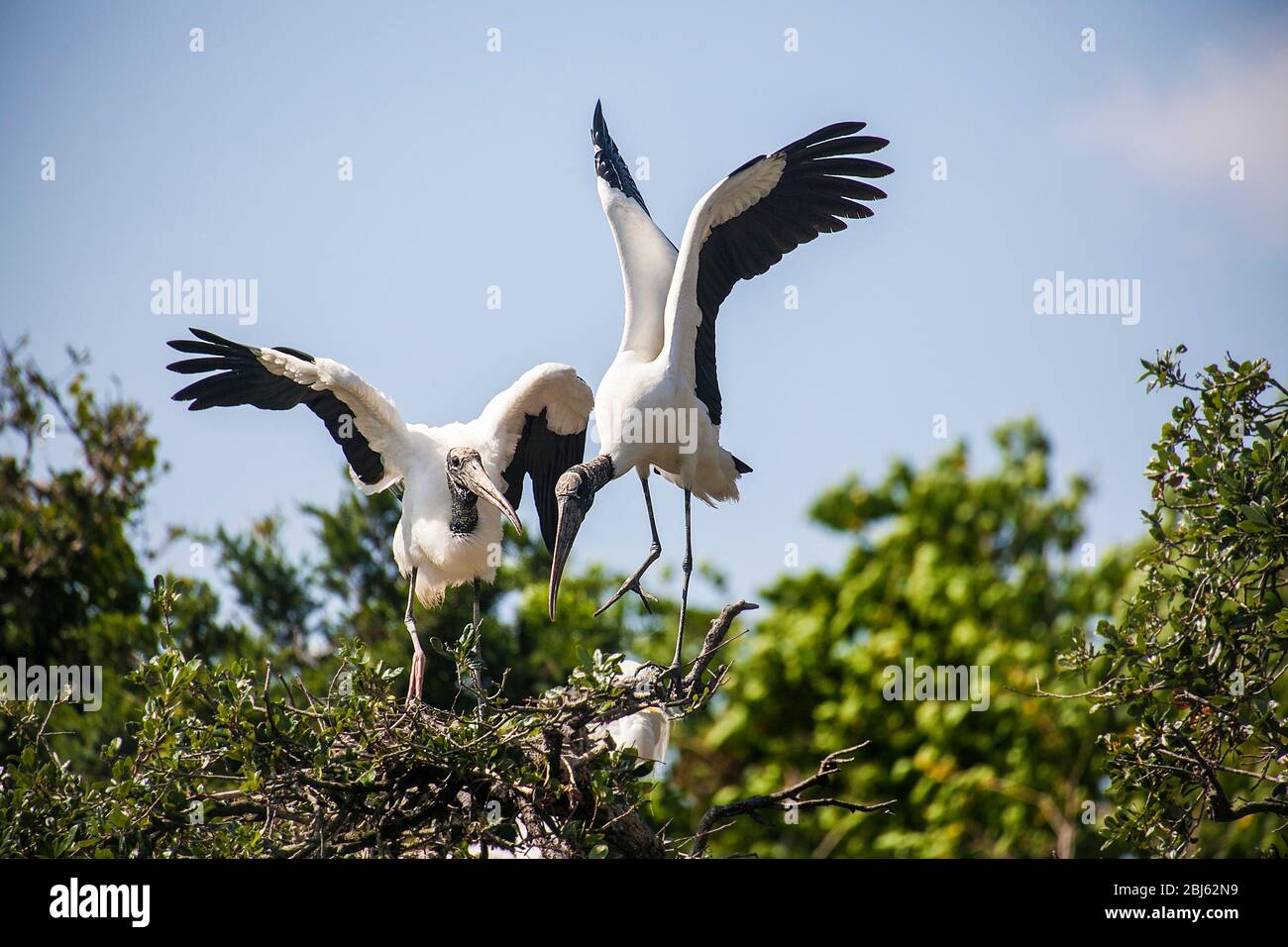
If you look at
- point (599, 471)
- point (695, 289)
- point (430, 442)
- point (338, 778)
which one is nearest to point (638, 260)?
point (695, 289)

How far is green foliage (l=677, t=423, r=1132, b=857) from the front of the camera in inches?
416

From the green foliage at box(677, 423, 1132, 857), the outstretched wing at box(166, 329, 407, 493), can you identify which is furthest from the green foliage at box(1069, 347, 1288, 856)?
the green foliage at box(677, 423, 1132, 857)

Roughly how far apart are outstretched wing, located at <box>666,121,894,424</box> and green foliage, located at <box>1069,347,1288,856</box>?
5.39 feet

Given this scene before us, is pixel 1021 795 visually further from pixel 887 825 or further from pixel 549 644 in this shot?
pixel 549 644

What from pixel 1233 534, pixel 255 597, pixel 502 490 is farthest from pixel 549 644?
pixel 1233 534

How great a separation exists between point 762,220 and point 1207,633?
2.41 meters

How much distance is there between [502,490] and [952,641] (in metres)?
6.63

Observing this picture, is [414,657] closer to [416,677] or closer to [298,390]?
[416,677]

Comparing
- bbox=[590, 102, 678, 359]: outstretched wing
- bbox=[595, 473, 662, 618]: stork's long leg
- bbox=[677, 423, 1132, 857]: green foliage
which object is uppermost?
bbox=[590, 102, 678, 359]: outstretched wing

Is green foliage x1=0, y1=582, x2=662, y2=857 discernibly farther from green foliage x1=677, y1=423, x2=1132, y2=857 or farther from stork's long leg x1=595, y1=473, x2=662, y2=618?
green foliage x1=677, y1=423, x2=1132, y2=857

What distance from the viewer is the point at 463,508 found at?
5.33 m

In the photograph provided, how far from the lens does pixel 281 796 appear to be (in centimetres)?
373
